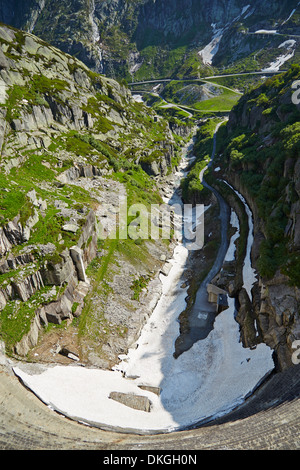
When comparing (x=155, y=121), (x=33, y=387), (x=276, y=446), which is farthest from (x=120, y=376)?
(x=155, y=121)

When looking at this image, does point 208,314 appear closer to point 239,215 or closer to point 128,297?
point 128,297

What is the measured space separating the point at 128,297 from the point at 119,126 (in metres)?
89.4

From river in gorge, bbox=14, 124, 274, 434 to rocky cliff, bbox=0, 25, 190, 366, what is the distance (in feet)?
10.9

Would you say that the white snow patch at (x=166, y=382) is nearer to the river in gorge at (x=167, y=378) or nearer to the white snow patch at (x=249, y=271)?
the river in gorge at (x=167, y=378)

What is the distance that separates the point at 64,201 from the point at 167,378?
118ft

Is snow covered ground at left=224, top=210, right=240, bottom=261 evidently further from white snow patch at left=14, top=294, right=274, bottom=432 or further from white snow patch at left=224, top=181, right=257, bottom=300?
white snow patch at left=14, top=294, right=274, bottom=432

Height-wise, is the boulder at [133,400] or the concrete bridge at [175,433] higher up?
the concrete bridge at [175,433]

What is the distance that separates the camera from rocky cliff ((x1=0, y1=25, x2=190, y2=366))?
34812mm

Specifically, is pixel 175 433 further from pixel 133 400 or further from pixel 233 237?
pixel 233 237

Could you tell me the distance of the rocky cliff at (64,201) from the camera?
34.8m

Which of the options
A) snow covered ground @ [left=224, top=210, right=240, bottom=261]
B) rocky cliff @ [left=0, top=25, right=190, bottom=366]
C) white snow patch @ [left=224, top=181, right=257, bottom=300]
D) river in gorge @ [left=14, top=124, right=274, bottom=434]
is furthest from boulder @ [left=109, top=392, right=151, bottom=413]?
snow covered ground @ [left=224, top=210, right=240, bottom=261]

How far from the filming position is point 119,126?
111 m

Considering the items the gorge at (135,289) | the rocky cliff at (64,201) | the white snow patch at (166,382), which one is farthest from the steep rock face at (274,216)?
the rocky cliff at (64,201)

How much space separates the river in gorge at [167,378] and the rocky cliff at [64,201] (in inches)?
130
